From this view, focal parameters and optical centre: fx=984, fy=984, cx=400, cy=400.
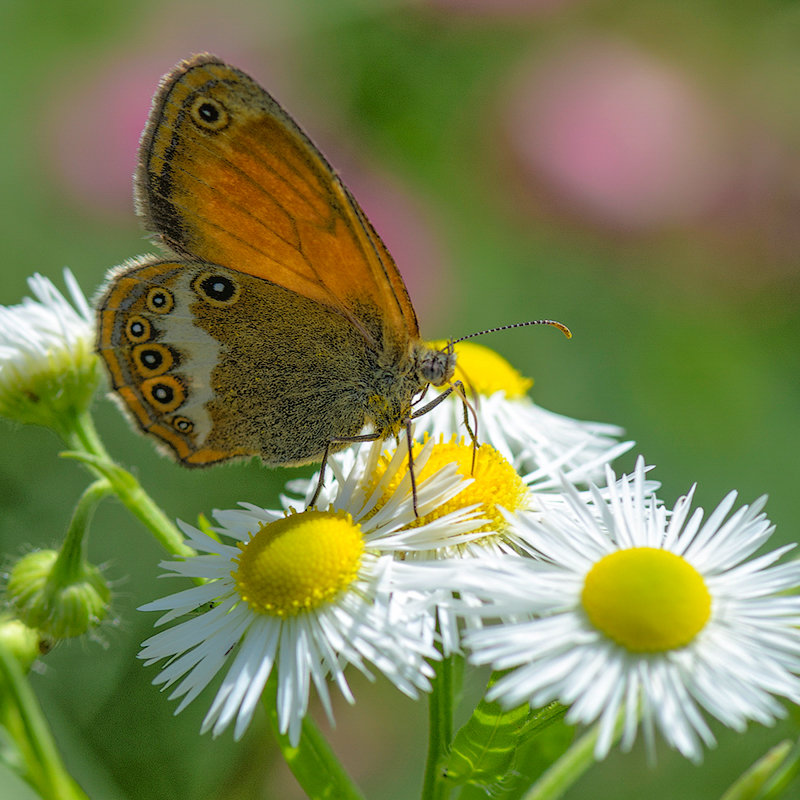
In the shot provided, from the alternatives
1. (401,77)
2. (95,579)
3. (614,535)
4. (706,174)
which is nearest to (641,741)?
(614,535)

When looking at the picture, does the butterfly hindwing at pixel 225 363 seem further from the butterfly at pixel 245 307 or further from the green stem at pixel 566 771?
the green stem at pixel 566 771

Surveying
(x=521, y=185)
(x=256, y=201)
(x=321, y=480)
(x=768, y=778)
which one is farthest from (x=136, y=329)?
(x=521, y=185)

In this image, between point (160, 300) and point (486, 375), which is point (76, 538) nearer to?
point (160, 300)

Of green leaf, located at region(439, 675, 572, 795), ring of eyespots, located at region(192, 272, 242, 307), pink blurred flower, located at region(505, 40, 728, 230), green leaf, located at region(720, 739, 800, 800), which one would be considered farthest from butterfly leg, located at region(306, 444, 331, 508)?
pink blurred flower, located at region(505, 40, 728, 230)

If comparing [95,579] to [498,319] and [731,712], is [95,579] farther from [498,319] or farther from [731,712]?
[498,319]

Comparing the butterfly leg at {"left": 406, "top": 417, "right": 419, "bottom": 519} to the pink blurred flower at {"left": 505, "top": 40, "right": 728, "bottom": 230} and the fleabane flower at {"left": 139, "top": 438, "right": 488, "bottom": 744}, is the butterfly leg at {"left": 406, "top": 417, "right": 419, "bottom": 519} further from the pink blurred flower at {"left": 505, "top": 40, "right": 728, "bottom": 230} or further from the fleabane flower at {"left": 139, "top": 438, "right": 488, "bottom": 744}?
the pink blurred flower at {"left": 505, "top": 40, "right": 728, "bottom": 230}

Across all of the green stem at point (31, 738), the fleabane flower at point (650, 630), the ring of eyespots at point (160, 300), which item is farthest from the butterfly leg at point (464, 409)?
the green stem at point (31, 738)
